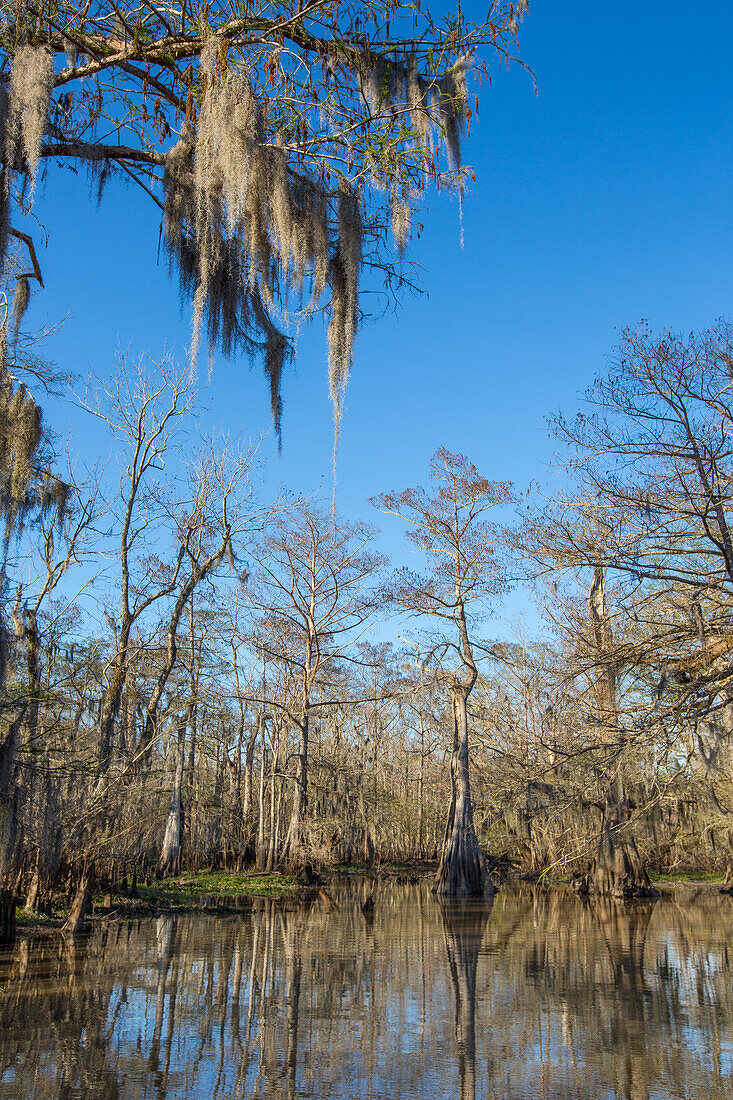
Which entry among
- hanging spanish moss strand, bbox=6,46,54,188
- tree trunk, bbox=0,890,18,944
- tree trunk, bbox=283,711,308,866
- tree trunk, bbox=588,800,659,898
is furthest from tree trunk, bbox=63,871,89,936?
tree trunk, bbox=588,800,659,898

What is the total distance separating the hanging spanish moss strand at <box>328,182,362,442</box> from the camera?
14.8 feet

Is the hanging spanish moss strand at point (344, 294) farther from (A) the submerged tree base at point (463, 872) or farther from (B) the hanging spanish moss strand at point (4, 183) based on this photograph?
(A) the submerged tree base at point (463, 872)

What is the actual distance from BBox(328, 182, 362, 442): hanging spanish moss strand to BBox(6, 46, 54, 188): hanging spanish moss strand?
157 centimetres

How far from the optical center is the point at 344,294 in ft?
15.8

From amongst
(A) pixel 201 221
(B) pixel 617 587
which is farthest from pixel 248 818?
(A) pixel 201 221

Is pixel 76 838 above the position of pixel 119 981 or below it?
above

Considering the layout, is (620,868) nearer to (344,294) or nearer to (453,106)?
(344,294)

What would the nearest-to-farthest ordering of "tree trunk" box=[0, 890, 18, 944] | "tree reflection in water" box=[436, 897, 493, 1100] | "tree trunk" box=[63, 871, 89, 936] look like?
"tree reflection in water" box=[436, 897, 493, 1100] < "tree trunk" box=[0, 890, 18, 944] < "tree trunk" box=[63, 871, 89, 936]

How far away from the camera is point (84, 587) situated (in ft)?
43.3

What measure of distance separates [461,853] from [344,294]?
591 inches

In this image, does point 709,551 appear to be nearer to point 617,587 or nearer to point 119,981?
point 617,587

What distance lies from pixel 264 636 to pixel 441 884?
8.33 m

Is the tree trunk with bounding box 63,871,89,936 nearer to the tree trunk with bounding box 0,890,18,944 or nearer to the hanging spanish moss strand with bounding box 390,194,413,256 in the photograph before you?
the tree trunk with bounding box 0,890,18,944

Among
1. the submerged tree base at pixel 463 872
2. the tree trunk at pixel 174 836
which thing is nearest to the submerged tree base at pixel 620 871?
the submerged tree base at pixel 463 872
